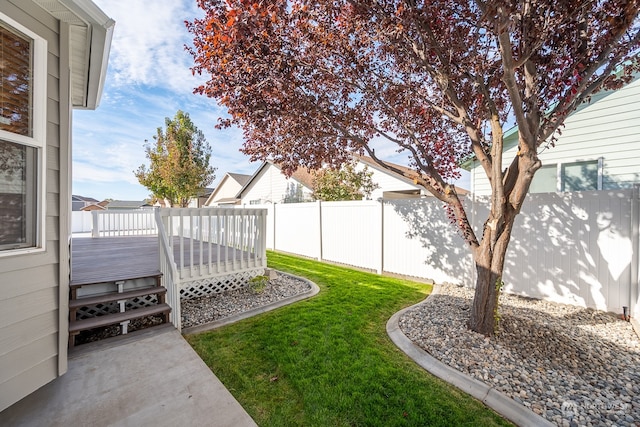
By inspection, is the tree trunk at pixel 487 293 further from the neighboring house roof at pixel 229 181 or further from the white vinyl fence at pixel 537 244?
the neighboring house roof at pixel 229 181

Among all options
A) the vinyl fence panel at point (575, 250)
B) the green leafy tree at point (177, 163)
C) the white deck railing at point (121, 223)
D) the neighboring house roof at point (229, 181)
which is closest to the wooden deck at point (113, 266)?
the white deck railing at point (121, 223)

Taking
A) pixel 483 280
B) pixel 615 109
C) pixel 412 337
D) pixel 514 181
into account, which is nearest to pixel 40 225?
pixel 412 337

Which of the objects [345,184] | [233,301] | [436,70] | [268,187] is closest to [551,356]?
[436,70]

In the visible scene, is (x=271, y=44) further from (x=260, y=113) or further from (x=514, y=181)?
Answer: (x=514, y=181)

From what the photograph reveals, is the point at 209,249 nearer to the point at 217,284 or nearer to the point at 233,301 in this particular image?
the point at 217,284

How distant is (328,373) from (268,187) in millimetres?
15614

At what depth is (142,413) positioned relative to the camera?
7.13 feet

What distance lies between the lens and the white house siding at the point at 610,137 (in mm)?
5859

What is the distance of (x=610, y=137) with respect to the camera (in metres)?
6.11

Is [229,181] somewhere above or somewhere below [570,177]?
above

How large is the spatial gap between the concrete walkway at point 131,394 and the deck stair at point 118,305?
0.28 meters

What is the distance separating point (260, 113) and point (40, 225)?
2.86 metres

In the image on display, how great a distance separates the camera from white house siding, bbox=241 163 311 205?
658 inches

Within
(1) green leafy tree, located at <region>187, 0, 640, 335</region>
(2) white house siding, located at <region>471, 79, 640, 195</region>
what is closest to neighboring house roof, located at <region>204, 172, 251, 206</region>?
(1) green leafy tree, located at <region>187, 0, 640, 335</region>
